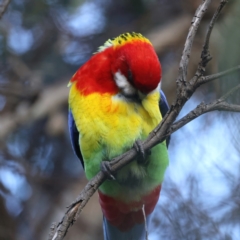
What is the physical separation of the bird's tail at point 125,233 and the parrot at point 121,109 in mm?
378

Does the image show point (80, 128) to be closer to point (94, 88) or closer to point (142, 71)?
point (94, 88)

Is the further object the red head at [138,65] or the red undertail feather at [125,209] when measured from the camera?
the red undertail feather at [125,209]

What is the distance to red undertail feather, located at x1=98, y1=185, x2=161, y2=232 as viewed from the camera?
2725mm

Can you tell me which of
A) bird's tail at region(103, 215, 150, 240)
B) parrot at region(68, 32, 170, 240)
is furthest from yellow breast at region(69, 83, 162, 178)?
bird's tail at region(103, 215, 150, 240)

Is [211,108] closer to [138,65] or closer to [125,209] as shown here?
[138,65]

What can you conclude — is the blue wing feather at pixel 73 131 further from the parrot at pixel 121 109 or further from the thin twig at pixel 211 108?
the thin twig at pixel 211 108

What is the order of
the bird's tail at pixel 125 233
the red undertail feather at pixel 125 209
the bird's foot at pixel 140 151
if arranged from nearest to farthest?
the bird's foot at pixel 140 151 < the red undertail feather at pixel 125 209 < the bird's tail at pixel 125 233

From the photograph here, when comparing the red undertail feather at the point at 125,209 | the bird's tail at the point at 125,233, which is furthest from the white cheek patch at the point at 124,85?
the bird's tail at the point at 125,233

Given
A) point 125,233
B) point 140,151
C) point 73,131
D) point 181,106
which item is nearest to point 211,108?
point 181,106

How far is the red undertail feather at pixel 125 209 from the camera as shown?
8.94 ft

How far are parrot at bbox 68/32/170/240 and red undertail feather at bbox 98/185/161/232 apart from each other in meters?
0.14

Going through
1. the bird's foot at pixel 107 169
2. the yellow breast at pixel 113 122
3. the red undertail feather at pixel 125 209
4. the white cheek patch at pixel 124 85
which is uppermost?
the white cheek patch at pixel 124 85

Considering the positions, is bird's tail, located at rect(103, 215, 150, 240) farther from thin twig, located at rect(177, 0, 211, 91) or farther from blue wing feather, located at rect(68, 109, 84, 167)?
thin twig, located at rect(177, 0, 211, 91)

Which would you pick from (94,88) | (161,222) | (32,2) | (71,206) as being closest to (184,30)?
(32,2)
